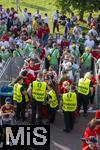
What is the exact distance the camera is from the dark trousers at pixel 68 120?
16844mm

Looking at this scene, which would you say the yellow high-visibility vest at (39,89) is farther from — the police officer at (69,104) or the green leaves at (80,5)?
the green leaves at (80,5)

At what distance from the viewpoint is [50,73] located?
60.5 feet

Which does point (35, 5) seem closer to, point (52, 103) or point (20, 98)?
point (20, 98)

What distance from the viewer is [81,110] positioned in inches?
733

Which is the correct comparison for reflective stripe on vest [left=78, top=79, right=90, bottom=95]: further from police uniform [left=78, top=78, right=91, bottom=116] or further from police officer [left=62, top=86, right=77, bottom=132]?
police officer [left=62, top=86, right=77, bottom=132]

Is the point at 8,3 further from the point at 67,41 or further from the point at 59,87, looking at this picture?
the point at 59,87

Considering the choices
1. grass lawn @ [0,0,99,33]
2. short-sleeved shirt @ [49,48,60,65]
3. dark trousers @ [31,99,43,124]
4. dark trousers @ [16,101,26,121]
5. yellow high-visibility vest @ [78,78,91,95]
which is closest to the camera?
dark trousers @ [31,99,43,124]


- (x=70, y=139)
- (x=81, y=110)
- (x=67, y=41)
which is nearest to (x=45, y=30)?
(x=67, y=41)

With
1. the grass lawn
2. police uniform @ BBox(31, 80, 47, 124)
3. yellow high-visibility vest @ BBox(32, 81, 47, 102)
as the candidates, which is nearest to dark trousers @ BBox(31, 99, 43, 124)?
police uniform @ BBox(31, 80, 47, 124)

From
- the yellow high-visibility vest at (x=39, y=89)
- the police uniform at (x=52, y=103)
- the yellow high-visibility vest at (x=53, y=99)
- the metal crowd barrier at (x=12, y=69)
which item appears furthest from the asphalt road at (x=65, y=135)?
the metal crowd barrier at (x=12, y=69)

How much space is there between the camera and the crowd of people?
1703cm

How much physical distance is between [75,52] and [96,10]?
9869 mm

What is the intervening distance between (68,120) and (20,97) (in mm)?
1881

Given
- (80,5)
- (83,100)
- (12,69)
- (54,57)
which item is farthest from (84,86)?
(80,5)
